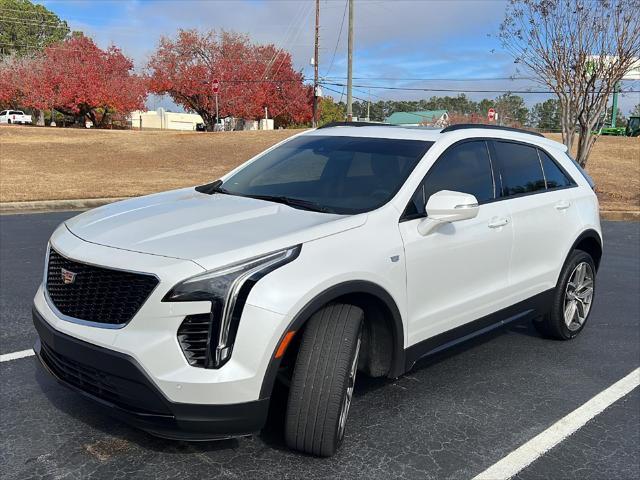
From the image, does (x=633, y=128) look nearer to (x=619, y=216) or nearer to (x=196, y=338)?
(x=619, y=216)

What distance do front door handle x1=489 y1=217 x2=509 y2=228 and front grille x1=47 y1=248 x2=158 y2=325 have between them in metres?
2.38

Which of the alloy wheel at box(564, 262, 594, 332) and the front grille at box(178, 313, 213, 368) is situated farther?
the alloy wheel at box(564, 262, 594, 332)

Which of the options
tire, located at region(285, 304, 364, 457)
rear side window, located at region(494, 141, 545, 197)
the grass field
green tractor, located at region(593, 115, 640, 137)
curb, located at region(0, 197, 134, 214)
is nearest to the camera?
tire, located at region(285, 304, 364, 457)

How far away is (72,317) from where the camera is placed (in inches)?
118

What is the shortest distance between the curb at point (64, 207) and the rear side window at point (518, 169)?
9910mm

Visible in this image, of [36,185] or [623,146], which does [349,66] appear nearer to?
[623,146]

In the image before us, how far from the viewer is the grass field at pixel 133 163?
610 inches

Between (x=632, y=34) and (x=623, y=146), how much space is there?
66.7 ft

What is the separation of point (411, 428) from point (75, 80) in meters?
49.4

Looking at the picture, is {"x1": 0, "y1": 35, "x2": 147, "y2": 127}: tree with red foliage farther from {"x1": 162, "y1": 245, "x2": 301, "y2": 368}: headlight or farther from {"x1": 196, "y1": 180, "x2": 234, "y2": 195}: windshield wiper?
{"x1": 162, "y1": 245, "x2": 301, "y2": 368}: headlight

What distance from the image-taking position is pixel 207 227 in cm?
320

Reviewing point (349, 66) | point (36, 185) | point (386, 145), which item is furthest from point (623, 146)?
point (386, 145)

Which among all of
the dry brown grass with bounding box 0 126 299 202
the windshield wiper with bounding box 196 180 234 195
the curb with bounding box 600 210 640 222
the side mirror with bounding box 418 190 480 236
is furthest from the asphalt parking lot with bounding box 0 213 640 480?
the dry brown grass with bounding box 0 126 299 202

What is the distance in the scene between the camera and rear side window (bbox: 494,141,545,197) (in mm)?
4516
